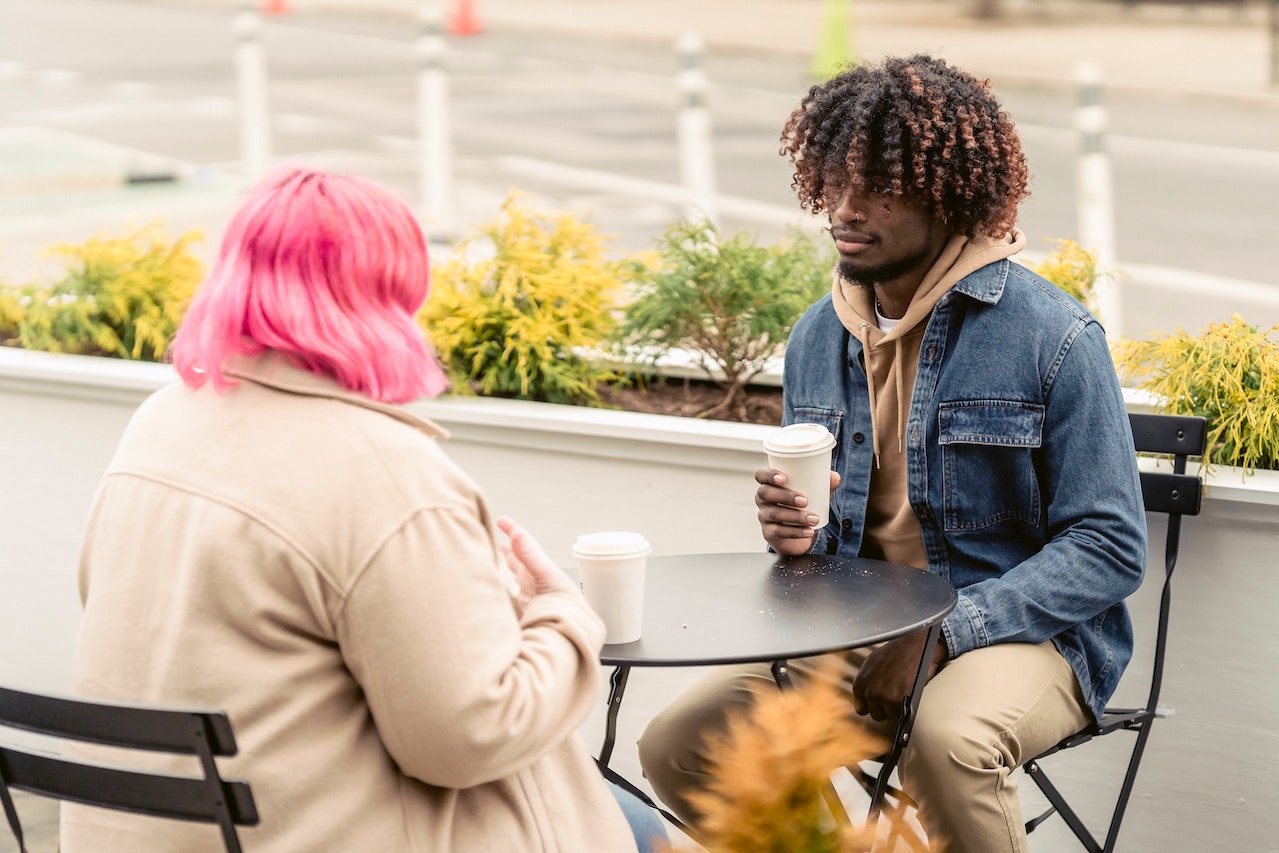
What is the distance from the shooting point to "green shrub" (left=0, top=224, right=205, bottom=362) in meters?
4.17

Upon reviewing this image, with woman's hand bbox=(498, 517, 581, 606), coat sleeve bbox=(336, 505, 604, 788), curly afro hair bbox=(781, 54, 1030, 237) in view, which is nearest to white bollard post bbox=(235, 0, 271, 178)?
curly afro hair bbox=(781, 54, 1030, 237)

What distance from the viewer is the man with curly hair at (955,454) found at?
2.36m

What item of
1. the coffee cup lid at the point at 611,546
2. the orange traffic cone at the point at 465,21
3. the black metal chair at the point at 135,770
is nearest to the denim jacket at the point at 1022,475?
the coffee cup lid at the point at 611,546

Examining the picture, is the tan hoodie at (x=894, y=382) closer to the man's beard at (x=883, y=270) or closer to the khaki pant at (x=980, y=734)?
the man's beard at (x=883, y=270)

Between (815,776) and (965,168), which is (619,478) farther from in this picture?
(815,776)

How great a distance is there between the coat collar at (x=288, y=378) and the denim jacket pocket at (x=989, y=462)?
112cm

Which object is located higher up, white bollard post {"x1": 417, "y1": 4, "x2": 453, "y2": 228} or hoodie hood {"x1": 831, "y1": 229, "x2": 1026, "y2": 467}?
white bollard post {"x1": 417, "y1": 4, "x2": 453, "y2": 228}

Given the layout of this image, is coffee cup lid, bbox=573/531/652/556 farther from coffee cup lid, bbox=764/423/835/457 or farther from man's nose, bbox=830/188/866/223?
man's nose, bbox=830/188/866/223

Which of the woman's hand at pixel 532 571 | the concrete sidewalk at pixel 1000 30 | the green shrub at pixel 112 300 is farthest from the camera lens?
the concrete sidewalk at pixel 1000 30

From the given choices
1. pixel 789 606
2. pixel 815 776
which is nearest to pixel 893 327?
pixel 789 606

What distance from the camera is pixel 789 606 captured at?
88.7 inches

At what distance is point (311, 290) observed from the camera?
172 cm

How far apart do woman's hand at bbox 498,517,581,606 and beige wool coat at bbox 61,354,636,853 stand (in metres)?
0.16

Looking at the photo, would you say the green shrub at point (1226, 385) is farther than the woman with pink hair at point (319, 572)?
Yes
